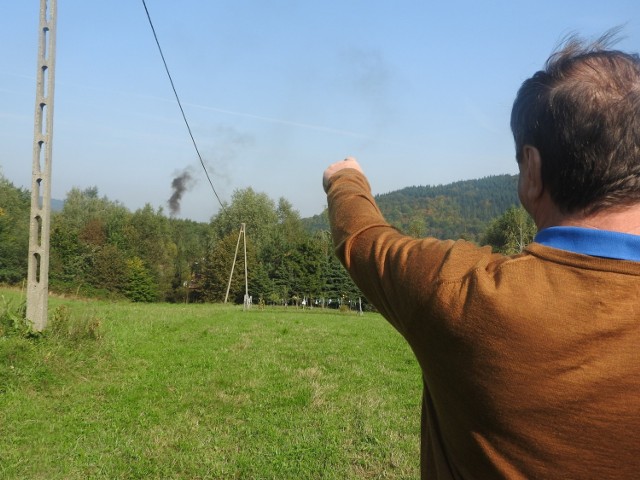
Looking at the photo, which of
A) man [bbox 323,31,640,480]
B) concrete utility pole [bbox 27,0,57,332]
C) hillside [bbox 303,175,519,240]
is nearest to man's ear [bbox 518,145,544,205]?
man [bbox 323,31,640,480]

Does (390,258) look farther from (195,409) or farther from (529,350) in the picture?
(195,409)

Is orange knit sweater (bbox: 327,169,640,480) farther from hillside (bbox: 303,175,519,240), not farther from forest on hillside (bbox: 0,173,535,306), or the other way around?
hillside (bbox: 303,175,519,240)

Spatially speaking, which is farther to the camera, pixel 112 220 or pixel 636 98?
pixel 112 220

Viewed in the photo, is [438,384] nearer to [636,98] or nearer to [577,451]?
[577,451]

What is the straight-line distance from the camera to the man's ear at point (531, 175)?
4.01ft

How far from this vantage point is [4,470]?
193 inches

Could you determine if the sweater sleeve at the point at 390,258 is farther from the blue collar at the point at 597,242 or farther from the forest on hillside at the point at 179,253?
the forest on hillside at the point at 179,253

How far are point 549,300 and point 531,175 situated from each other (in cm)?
29

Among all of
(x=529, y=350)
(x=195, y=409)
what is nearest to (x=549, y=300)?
(x=529, y=350)

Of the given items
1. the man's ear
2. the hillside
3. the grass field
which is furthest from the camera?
the hillside

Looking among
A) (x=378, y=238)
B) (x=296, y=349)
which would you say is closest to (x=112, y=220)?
(x=296, y=349)

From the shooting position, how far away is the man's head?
1.15 m

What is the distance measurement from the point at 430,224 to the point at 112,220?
82254mm

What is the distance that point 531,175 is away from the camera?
1240 mm
